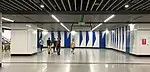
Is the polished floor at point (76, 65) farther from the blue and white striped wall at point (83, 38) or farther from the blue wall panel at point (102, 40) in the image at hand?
the blue and white striped wall at point (83, 38)

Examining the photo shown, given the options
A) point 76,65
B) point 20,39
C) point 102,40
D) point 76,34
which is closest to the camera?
point 76,65

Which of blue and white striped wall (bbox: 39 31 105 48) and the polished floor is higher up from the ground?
blue and white striped wall (bbox: 39 31 105 48)

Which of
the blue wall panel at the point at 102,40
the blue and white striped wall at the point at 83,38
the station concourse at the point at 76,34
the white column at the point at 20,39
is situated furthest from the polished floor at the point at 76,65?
the blue and white striped wall at the point at 83,38

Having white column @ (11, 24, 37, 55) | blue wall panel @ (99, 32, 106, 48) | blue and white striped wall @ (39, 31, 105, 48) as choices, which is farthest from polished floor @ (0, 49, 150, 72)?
blue and white striped wall @ (39, 31, 105, 48)

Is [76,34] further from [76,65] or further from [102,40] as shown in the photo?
[76,65]

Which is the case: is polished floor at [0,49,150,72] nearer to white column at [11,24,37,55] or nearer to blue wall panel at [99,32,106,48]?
white column at [11,24,37,55]

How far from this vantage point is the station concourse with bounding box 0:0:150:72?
10.2 m

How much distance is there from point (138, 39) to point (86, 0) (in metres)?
11.4

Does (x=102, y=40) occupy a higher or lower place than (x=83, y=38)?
lower

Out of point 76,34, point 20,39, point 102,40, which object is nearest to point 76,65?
point 20,39

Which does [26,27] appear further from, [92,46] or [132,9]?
[92,46]

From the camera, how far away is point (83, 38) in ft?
129

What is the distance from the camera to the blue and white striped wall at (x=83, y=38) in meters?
38.6

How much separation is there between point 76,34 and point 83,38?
1.31 meters
